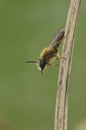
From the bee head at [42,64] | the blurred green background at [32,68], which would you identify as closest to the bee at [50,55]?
the bee head at [42,64]

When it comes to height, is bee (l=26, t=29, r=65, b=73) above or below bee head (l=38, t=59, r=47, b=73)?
above

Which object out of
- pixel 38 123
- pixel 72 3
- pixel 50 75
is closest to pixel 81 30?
pixel 50 75

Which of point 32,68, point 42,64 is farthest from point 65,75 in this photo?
point 32,68

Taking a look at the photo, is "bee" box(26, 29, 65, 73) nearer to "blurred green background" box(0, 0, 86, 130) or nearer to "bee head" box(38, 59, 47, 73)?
"bee head" box(38, 59, 47, 73)

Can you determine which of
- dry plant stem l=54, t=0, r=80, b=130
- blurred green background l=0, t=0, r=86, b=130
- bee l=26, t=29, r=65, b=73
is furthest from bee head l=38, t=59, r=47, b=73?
blurred green background l=0, t=0, r=86, b=130

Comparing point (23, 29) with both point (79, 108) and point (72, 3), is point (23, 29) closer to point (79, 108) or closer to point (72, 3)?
point (79, 108)

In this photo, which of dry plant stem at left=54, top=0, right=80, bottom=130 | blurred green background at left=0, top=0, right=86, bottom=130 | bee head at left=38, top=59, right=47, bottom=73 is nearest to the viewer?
dry plant stem at left=54, top=0, right=80, bottom=130
